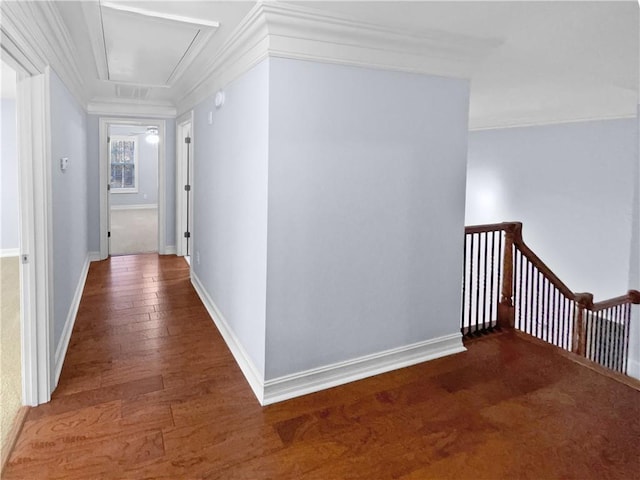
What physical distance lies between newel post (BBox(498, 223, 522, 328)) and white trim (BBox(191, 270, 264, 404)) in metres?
2.18

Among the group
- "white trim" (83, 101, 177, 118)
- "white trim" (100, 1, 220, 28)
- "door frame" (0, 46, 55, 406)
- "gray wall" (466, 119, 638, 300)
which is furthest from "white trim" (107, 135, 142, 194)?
"white trim" (100, 1, 220, 28)

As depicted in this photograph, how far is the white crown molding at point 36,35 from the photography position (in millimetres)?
1849

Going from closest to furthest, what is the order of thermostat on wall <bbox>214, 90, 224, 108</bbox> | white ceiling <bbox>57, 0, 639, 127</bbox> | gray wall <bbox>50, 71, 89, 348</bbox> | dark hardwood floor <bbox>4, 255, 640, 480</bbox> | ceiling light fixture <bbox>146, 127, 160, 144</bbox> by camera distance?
dark hardwood floor <bbox>4, 255, 640, 480</bbox> → white ceiling <bbox>57, 0, 639, 127</bbox> → gray wall <bbox>50, 71, 89, 348</bbox> → thermostat on wall <bbox>214, 90, 224, 108</bbox> → ceiling light fixture <bbox>146, 127, 160, 144</bbox>

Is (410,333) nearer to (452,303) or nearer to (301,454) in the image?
(452,303)

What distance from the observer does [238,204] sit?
3.07 metres

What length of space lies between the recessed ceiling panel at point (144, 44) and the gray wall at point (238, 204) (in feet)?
1.41

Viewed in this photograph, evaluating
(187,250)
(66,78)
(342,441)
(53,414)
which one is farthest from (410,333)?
(187,250)

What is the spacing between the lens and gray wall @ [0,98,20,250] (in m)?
6.03

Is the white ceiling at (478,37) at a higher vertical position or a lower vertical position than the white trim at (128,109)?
lower

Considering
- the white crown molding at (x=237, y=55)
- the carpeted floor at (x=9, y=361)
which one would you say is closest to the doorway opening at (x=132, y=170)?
the carpeted floor at (x=9, y=361)

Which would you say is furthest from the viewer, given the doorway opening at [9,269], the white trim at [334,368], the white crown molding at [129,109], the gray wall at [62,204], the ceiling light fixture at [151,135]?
the ceiling light fixture at [151,135]

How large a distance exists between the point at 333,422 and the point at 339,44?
2114mm

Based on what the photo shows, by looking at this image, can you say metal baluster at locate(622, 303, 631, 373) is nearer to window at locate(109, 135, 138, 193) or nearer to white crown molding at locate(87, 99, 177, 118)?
white crown molding at locate(87, 99, 177, 118)

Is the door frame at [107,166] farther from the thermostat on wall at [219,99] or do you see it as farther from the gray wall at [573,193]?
the gray wall at [573,193]
